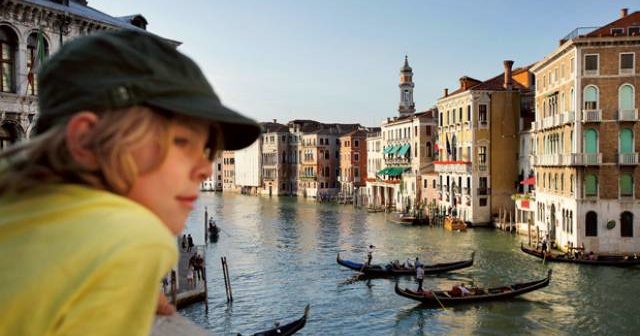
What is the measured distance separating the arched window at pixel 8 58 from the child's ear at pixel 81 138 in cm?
1106

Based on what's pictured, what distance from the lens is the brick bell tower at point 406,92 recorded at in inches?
1996

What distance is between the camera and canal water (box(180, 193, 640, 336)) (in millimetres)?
12320

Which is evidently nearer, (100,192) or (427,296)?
(100,192)

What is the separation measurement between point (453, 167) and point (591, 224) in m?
11.7

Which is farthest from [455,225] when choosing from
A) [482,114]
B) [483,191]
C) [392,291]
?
[392,291]

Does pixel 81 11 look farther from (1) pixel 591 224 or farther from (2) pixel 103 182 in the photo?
(1) pixel 591 224

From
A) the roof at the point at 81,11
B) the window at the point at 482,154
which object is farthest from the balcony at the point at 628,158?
the roof at the point at 81,11

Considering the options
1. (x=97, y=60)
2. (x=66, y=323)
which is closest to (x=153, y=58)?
(x=97, y=60)

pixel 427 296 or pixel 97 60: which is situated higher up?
pixel 97 60

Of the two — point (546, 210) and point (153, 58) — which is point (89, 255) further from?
point (546, 210)

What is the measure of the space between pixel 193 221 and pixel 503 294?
2307 centimetres

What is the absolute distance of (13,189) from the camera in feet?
2.49

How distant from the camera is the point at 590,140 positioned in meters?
19.1

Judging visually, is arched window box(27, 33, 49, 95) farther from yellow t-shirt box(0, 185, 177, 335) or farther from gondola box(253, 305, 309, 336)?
yellow t-shirt box(0, 185, 177, 335)
